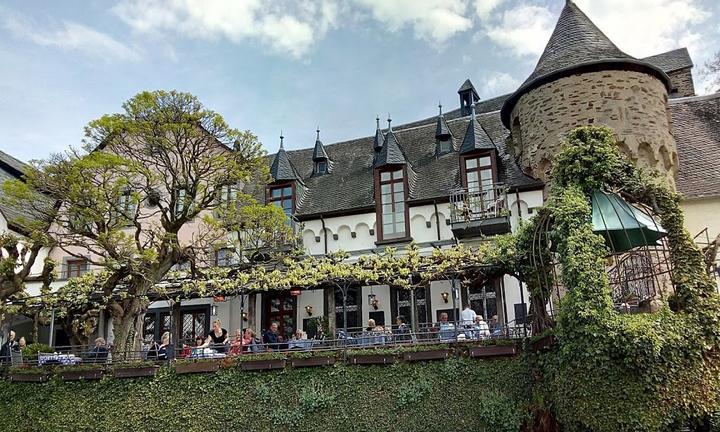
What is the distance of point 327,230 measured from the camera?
21.6 m

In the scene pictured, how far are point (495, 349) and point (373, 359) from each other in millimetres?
2746

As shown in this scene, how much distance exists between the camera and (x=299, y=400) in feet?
48.7

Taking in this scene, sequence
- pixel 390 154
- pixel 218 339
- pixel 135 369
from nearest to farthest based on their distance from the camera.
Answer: pixel 135 369 → pixel 218 339 → pixel 390 154

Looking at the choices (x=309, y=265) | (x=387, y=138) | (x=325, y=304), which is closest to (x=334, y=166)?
(x=387, y=138)

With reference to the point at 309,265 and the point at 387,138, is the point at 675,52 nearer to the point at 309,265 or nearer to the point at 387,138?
the point at 387,138

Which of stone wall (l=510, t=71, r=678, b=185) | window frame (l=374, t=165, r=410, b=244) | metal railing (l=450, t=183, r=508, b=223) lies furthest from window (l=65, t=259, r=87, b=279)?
stone wall (l=510, t=71, r=678, b=185)

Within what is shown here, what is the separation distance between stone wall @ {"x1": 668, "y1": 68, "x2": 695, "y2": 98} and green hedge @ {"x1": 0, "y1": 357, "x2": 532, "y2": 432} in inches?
680

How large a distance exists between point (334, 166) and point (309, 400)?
11435 mm

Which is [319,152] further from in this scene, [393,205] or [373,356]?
[373,356]

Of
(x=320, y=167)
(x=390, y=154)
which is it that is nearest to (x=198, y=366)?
(x=390, y=154)

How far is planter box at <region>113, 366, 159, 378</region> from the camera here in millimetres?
15859

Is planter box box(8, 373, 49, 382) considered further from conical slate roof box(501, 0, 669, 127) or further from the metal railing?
conical slate roof box(501, 0, 669, 127)

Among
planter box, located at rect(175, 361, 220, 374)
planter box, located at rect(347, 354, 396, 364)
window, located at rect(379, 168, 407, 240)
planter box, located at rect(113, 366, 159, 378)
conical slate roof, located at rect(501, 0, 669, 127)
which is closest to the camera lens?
planter box, located at rect(347, 354, 396, 364)

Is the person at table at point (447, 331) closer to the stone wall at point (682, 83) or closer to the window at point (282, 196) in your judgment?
the window at point (282, 196)
